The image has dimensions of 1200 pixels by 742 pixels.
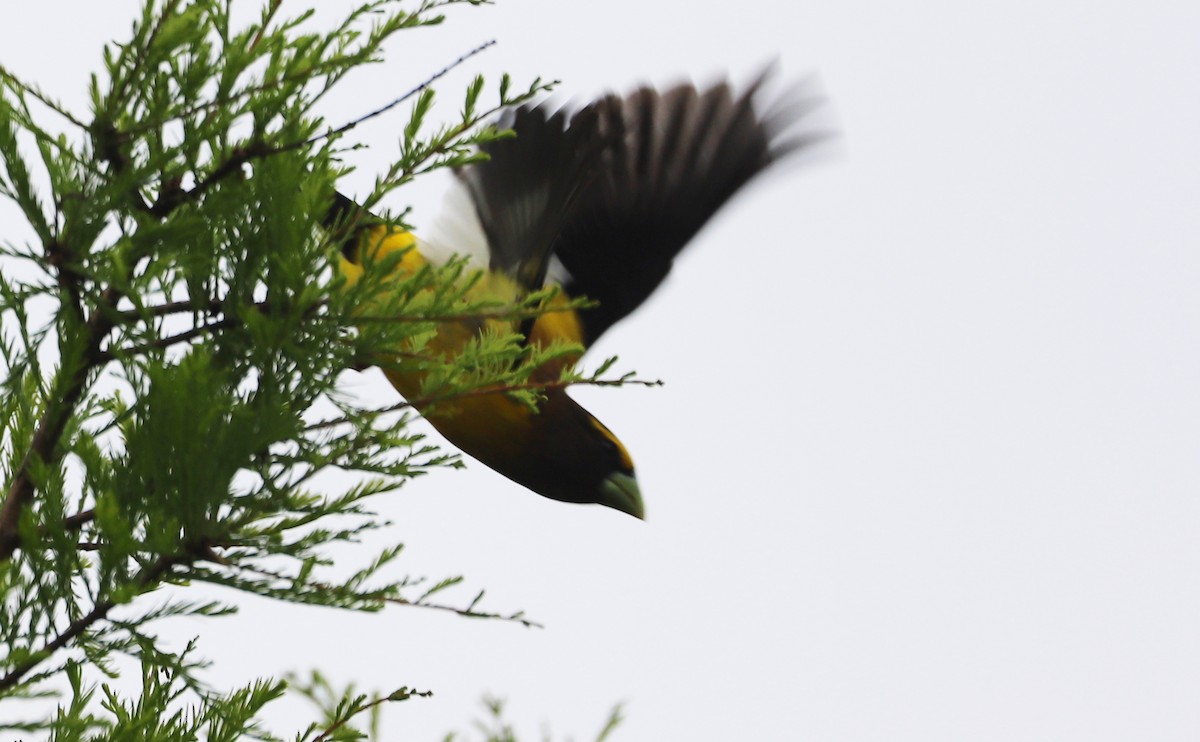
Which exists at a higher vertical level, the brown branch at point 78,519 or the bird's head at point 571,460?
the bird's head at point 571,460

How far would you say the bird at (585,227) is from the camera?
314 cm

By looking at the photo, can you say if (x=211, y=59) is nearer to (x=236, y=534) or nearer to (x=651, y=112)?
(x=236, y=534)

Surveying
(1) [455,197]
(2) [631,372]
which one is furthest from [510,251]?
(2) [631,372]

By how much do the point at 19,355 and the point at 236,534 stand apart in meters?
0.51

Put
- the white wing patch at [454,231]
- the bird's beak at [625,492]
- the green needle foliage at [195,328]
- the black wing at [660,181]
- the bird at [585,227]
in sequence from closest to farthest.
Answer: the green needle foliage at [195,328], the bird at [585,227], the white wing patch at [454,231], the bird's beak at [625,492], the black wing at [660,181]

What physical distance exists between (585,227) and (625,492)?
0.99 metres

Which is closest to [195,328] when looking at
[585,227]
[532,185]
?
[532,185]

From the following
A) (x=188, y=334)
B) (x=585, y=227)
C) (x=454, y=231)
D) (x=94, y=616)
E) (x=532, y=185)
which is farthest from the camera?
(x=585, y=227)

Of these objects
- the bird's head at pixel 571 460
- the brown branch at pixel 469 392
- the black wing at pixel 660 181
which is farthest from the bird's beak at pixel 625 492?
the brown branch at pixel 469 392

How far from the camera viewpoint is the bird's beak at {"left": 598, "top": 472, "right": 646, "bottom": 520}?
4125 mm

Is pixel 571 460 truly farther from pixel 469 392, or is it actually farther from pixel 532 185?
pixel 469 392

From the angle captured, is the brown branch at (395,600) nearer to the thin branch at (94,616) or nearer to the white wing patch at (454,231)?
the thin branch at (94,616)

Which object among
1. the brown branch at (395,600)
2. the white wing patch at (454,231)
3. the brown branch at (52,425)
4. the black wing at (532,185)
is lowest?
the brown branch at (395,600)

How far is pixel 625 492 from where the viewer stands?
13.6 feet
